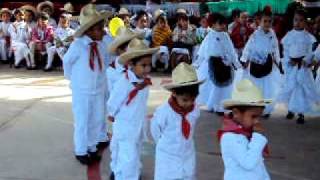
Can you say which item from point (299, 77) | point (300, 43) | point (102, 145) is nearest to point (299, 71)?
point (299, 77)

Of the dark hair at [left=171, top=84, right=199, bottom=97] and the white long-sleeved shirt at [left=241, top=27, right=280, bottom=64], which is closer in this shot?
the dark hair at [left=171, top=84, right=199, bottom=97]

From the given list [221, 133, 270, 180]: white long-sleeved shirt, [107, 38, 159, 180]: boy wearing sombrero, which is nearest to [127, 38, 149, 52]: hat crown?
[107, 38, 159, 180]: boy wearing sombrero

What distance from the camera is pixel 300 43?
30.6 ft

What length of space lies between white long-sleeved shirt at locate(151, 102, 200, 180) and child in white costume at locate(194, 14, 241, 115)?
15.3 ft

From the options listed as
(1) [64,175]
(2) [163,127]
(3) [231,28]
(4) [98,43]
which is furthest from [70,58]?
(3) [231,28]

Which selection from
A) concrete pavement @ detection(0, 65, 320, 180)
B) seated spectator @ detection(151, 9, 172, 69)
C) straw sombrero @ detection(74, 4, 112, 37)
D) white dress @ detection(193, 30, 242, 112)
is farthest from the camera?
seated spectator @ detection(151, 9, 172, 69)

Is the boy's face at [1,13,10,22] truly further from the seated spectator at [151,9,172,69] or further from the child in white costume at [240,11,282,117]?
the child in white costume at [240,11,282,117]

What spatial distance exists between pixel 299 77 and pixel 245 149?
5.48 meters

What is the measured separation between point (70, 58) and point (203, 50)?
3420 mm

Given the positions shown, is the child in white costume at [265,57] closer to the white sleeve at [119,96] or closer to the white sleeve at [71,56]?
the white sleeve at [71,56]

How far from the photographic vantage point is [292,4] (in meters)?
16.3

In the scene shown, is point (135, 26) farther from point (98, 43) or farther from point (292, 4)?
point (98, 43)

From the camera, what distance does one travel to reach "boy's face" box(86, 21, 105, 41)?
7.38m

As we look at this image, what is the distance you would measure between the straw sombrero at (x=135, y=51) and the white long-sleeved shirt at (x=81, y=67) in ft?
4.16
